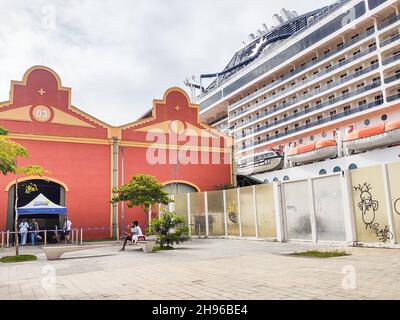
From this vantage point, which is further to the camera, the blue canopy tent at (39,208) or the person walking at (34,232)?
the person walking at (34,232)

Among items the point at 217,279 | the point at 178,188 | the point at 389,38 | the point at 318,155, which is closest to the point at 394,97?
the point at 389,38

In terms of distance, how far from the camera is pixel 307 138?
145 ft

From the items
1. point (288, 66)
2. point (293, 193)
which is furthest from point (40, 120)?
point (288, 66)

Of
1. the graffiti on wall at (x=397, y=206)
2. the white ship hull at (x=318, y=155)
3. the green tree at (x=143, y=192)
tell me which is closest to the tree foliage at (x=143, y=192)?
the green tree at (x=143, y=192)

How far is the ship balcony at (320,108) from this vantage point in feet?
123

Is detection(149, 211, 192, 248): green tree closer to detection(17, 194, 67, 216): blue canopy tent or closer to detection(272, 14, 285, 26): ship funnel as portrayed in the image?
detection(17, 194, 67, 216): blue canopy tent

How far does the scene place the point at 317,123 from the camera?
139 feet

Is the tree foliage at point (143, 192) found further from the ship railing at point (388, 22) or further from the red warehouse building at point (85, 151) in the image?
the ship railing at point (388, 22)

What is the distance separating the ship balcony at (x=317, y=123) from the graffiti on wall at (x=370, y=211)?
25.9m

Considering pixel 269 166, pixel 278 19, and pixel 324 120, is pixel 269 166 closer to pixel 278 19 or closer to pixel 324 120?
pixel 324 120

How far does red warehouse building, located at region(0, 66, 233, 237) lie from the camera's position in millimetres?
21859

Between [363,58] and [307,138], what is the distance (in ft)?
35.6

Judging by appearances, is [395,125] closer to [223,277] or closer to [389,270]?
[389,270]

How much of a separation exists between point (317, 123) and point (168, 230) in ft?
106
